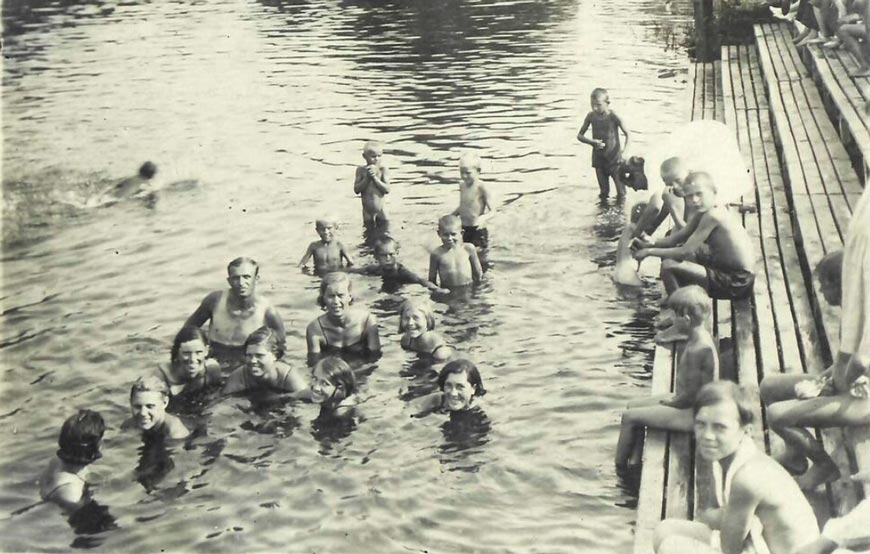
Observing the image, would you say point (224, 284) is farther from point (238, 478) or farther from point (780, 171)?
point (780, 171)

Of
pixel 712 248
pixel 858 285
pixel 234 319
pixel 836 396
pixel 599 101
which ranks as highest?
pixel 858 285

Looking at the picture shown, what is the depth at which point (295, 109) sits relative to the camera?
23188 mm

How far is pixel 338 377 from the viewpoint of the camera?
920 centimetres

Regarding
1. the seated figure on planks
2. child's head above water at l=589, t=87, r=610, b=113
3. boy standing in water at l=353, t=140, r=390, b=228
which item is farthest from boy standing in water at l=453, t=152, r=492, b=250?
the seated figure on planks

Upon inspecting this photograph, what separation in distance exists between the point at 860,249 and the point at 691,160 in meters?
6.27

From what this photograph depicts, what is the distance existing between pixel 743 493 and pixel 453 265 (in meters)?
7.41

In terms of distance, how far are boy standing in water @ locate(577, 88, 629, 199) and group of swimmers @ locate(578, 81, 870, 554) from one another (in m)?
6.17

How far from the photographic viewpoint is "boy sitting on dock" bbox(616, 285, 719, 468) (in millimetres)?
6832

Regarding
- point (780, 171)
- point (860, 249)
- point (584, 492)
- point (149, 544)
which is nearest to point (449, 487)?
point (584, 492)

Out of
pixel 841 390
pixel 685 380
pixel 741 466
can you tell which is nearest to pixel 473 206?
pixel 685 380

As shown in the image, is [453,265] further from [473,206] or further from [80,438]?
[80,438]

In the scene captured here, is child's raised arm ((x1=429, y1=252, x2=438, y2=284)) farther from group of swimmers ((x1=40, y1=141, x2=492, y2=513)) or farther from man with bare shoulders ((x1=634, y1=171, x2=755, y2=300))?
man with bare shoulders ((x1=634, y1=171, x2=755, y2=300))

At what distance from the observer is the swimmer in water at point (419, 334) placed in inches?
396

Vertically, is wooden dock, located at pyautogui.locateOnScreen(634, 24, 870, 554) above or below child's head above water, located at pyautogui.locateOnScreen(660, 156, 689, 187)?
below
